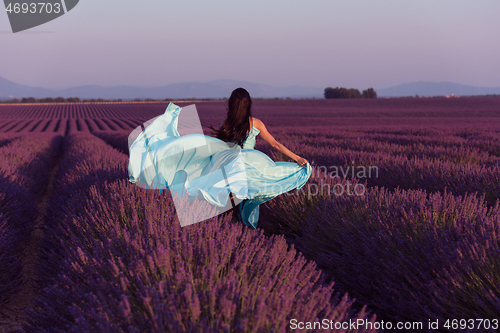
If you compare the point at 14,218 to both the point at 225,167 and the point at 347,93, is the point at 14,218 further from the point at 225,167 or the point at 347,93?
the point at 347,93

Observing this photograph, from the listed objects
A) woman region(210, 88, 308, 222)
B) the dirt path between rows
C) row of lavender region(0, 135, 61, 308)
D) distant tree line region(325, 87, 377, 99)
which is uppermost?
distant tree line region(325, 87, 377, 99)

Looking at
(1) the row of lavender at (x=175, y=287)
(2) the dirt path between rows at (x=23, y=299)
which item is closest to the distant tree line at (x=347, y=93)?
(2) the dirt path between rows at (x=23, y=299)

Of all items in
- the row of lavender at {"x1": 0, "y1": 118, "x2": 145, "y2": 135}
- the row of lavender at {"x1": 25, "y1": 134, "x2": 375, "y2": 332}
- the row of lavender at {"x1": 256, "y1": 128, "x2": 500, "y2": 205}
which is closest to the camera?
the row of lavender at {"x1": 25, "y1": 134, "x2": 375, "y2": 332}

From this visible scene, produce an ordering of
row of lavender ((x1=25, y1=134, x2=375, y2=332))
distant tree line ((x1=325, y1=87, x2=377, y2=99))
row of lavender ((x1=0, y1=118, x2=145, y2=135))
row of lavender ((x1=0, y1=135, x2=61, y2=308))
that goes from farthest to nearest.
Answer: distant tree line ((x1=325, y1=87, x2=377, y2=99)), row of lavender ((x1=0, y1=118, x2=145, y2=135)), row of lavender ((x1=0, y1=135, x2=61, y2=308)), row of lavender ((x1=25, y1=134, x2=375, y2=332))

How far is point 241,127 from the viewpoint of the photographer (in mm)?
3191

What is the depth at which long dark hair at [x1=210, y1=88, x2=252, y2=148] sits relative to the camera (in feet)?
10.1

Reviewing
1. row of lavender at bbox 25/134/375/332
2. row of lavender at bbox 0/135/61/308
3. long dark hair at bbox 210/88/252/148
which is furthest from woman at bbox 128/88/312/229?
row of lavender at bbox 0/135/61/308

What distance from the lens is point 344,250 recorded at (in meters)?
2.23

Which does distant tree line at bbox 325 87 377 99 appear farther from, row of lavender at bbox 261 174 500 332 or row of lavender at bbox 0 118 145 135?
row of lavender at bbox 261 174 500 332

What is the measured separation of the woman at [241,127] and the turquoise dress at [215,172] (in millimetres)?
56

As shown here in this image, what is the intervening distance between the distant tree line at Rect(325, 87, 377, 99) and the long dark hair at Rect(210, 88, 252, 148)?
250ft

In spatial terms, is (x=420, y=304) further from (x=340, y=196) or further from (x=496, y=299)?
(x=340, y=196)

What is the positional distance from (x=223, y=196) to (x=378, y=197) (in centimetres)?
132

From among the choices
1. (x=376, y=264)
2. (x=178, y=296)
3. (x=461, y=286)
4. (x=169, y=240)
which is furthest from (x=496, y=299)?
(x=169, y=240)
